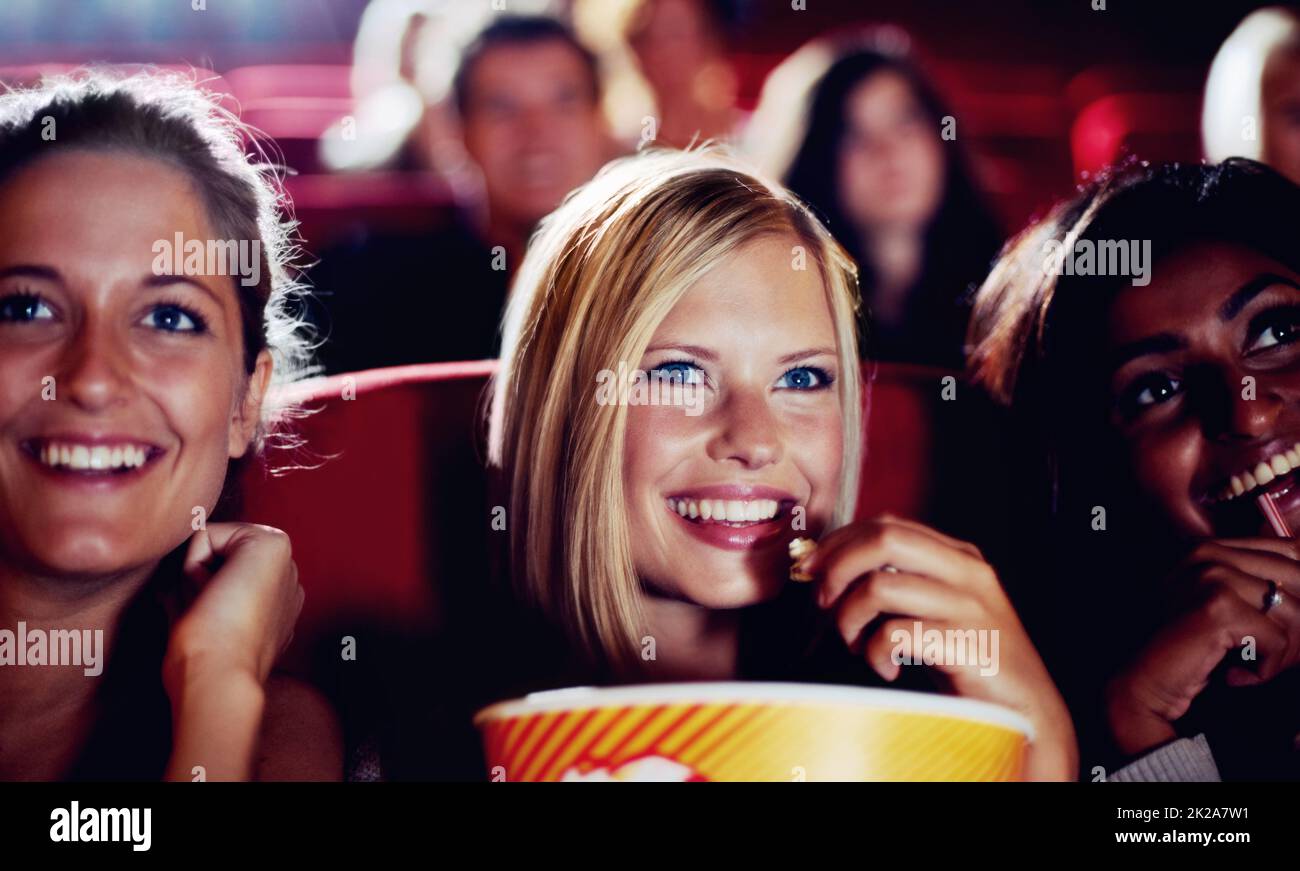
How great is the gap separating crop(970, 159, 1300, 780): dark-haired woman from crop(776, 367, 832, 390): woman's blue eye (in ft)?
0.83

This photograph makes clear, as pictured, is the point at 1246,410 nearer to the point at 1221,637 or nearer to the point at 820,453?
the point at 1221,637

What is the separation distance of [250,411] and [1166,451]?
2.98ft

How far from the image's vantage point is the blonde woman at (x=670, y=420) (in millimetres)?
1173

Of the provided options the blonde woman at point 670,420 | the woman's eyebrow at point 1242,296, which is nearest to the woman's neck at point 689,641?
the blonde woman at point 670,420

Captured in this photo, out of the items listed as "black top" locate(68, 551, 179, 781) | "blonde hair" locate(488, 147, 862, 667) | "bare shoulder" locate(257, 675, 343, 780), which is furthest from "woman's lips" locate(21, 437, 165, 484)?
"blonde hair" locate(488, 147, 862, 667)

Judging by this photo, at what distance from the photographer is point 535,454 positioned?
3.96 ft

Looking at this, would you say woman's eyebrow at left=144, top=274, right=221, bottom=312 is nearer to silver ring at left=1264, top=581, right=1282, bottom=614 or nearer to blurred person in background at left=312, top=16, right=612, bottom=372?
blurred person in background at left=312, top=16, right=612, bottom=372

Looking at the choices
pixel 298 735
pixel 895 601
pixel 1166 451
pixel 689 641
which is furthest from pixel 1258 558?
pixel 298 735

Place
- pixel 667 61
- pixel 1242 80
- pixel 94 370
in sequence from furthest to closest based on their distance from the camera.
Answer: pixel 667 61
pixel 1242 80
pixel 94 370

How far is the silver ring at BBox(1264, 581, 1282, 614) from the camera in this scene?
44.9 inches

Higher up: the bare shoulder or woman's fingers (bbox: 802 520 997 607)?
woman's fingers (bbox: 802 520 997 607)

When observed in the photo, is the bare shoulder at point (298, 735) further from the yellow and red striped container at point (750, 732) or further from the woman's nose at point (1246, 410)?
the woman's nose at point (1246, 410)

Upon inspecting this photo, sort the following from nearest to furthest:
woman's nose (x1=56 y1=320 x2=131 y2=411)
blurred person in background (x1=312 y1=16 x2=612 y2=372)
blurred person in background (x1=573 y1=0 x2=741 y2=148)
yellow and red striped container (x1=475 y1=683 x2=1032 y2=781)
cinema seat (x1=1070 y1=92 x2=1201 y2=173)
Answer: yellow and red striped container (x1=475 y1=683 x2=1032 y2=781) → woman's nose (x1=56 y1=320 x2=131 y2=411) → cinema seat (x1=1070 y1=92 x2=1201 y2=173) → blurred person in background (x1=312 y1=16 x2=612 y2=372) → blurred person in background (x1=573 y1=0 x2=741 y2=148)

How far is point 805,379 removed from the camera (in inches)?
48.3
